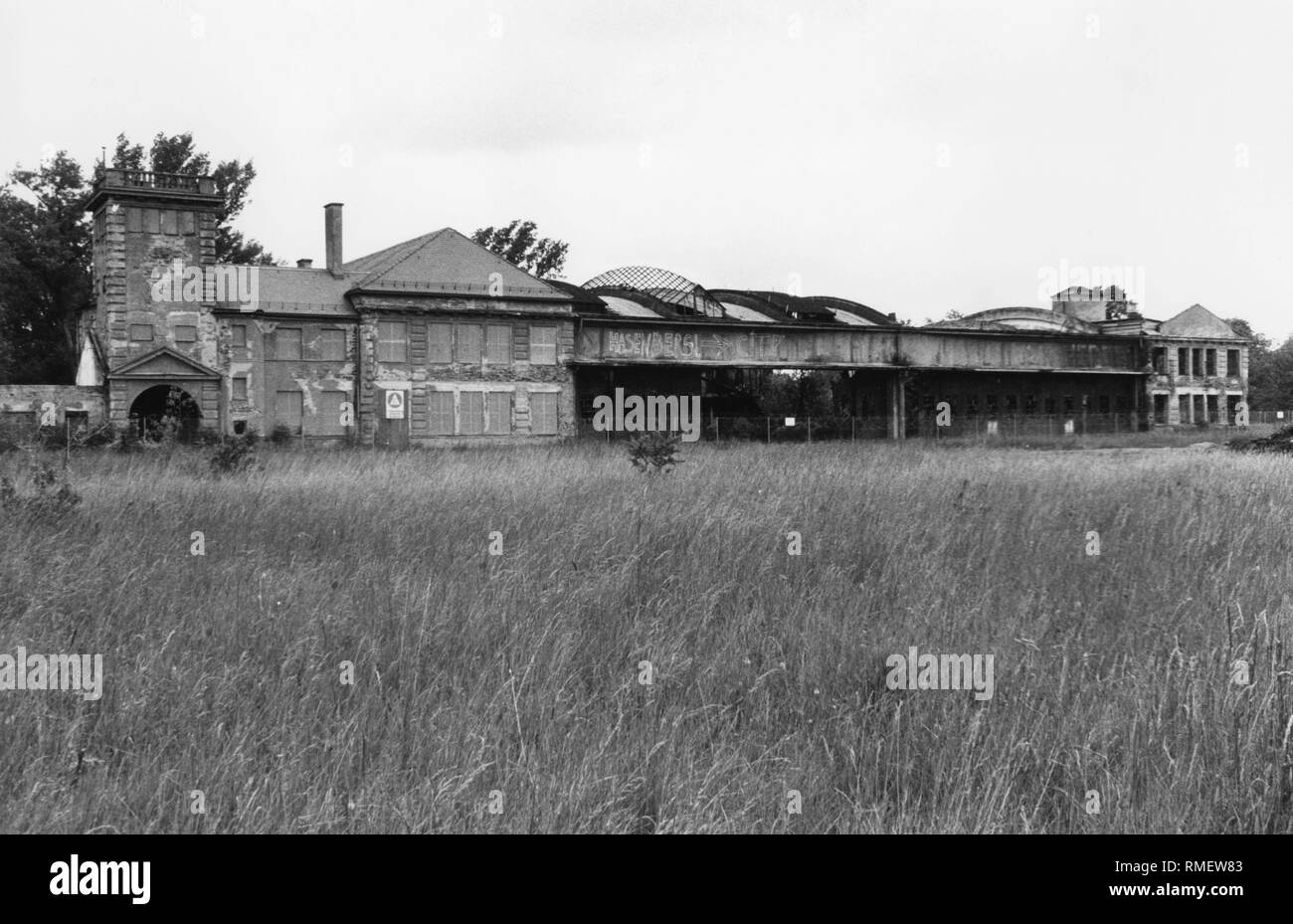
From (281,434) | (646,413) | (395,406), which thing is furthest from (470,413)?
(646,413)

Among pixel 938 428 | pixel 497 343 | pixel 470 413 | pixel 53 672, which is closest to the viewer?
pixel 53 672

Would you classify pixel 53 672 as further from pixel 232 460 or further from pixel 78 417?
pixel 78 417

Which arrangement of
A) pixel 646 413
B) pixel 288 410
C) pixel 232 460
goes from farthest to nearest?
1. pixel 646 413
2. pixel 288 410
3. pixel 232 460

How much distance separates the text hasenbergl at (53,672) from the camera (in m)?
4.39

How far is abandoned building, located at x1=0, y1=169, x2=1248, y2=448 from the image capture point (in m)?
35.1

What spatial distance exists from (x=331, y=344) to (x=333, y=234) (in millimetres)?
5724

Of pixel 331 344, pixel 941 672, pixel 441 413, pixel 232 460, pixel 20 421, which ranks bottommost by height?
pixel 941 672

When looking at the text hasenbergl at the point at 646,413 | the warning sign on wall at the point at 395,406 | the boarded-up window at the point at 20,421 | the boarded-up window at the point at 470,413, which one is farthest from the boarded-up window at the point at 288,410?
the text hasenbergl at the point at 646,413

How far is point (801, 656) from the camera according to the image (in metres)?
5.04

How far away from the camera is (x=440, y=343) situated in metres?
37.3

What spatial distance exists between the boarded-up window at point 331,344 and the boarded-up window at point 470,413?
4.20m

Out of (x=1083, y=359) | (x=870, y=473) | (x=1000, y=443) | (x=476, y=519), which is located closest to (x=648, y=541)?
(x=476, y=519)

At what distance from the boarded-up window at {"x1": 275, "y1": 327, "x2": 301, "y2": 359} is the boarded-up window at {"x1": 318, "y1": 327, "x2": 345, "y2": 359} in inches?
28.0

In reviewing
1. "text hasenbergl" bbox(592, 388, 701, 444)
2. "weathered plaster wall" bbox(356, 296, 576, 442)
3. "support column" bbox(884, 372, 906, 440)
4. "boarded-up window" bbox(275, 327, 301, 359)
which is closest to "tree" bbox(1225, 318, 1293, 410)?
"support column" bbox(884, 372, 906, 440)
